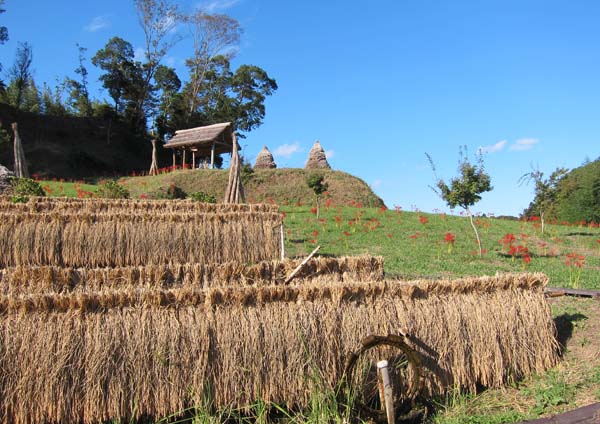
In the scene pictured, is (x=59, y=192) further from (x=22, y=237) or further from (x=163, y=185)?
(x=22, y=237)

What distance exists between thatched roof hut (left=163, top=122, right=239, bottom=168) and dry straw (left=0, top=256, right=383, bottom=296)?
2308 cm

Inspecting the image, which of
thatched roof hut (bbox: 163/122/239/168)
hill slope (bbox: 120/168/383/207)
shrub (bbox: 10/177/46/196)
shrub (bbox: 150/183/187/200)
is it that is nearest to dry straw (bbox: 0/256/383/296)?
shrub (bbox: 10/177/46/196)

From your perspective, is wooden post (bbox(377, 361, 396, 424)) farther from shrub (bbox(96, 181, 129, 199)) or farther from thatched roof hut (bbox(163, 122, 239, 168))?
thatched roof hut (bbox(163, 122, 239, 168))

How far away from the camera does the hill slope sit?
26.6 m

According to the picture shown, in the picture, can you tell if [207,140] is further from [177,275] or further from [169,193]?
[177,275]

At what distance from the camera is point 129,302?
4996mm

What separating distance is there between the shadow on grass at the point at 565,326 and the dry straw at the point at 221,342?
102 centimetres

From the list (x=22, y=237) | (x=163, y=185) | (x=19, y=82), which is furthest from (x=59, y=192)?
(x=19, y=82)

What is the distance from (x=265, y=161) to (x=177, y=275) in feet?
85.4

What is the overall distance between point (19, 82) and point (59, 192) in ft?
80.0

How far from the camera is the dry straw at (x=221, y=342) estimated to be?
460 centimetres

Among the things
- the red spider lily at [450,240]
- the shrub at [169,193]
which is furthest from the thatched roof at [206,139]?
the red spider lily at [450,240]

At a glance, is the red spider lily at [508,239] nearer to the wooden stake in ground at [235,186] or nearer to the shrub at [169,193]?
the wooden stake in ground at [235,186]

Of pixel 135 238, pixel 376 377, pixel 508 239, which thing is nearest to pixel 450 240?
pixel 508 239
